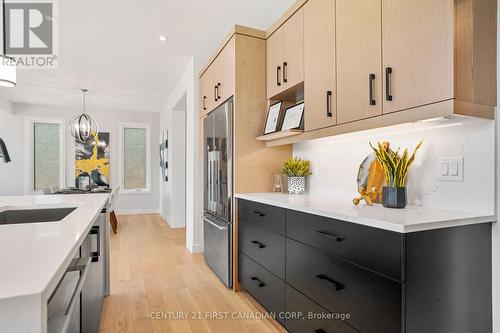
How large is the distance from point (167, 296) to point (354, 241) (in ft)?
6.04

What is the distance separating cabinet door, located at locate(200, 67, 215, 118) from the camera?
331cm

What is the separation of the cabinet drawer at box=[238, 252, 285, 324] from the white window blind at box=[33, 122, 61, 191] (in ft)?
20.2

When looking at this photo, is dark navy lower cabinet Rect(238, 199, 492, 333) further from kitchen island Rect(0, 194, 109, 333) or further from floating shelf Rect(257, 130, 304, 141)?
kitchen island Rect(0, 194, 109, 333)

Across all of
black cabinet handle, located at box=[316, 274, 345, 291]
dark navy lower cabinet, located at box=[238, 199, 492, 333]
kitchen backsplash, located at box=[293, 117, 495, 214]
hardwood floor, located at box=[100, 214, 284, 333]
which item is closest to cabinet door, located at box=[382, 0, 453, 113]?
kitchen backsplash, located at box=[293, 117, 495, 214]

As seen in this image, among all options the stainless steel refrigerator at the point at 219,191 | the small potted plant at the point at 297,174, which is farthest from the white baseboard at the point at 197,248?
the small potted plant at the point at 297,174

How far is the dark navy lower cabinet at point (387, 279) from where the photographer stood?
1170 millimetres

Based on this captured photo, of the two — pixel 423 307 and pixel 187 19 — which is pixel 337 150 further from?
pixel 187 19

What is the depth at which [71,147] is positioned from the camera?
22.6 ft

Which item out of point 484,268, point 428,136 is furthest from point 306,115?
point 484,268

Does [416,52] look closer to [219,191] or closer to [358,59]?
[358,59]

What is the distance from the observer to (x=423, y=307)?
3.90 feet

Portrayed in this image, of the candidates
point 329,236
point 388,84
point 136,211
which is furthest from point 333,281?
point 136,211

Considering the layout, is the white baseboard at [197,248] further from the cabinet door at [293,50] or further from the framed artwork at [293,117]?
the cabinet door at [293,50]

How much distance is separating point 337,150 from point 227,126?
3.40ft
